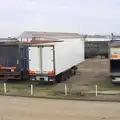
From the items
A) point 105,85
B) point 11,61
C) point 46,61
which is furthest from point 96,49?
point 46,61

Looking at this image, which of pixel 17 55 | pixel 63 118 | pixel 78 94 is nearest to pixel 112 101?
pixel 78 94

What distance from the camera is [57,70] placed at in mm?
21203

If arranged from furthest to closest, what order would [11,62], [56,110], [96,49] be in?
[96,49], [11,62], [56,110]

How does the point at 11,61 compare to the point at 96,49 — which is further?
the point at 96,49

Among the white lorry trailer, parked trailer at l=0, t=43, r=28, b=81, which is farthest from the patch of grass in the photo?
parked trailer at l=0, t=43, r=28, b=81

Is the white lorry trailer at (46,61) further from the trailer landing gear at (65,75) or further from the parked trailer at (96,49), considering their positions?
the parked trailer at (96,49)

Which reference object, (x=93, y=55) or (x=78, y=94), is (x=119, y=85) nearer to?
(x=78, y=94)

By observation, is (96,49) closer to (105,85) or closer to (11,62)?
(11,62)

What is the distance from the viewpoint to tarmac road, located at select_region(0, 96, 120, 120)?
40.6 ft

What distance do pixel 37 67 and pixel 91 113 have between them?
28.8 feet

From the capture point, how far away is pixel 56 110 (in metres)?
13.7

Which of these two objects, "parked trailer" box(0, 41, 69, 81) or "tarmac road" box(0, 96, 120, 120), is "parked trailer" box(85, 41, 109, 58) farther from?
"tarmac road" box(0, 96, 120, 120)

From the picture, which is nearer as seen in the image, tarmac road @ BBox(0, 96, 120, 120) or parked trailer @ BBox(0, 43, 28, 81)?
tarmac road @ BBox(0, 96, 120, 120)

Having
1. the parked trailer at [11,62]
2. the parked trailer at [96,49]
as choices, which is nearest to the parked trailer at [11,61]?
the parked trailer at [11,62]
